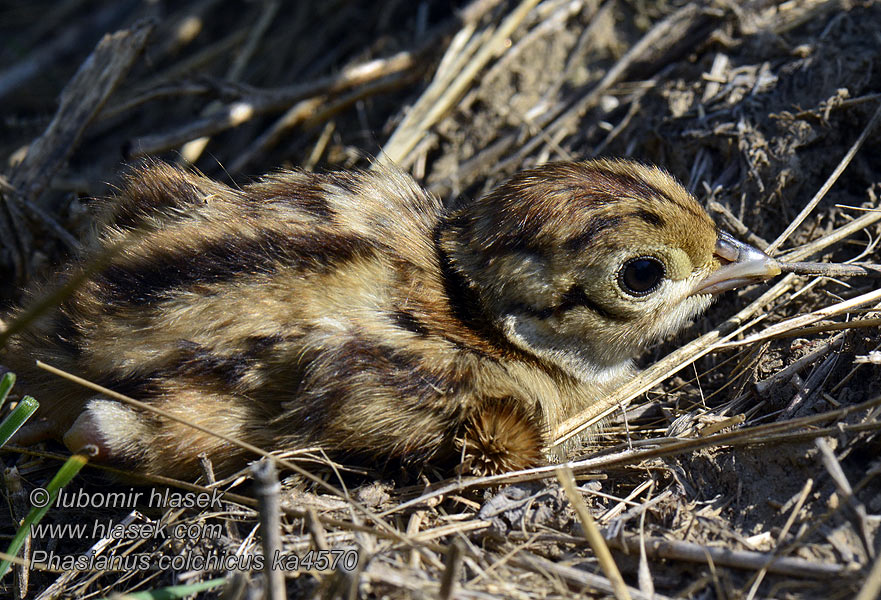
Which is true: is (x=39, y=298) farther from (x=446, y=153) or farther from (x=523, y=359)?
(x=446, y=153)

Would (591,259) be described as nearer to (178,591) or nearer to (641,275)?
(641,275)

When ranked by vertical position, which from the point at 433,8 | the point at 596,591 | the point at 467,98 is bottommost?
the point at 596,591

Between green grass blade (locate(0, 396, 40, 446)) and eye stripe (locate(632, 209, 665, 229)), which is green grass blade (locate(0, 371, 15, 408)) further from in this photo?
eye stripe (locate(632, 209, 665, 229))

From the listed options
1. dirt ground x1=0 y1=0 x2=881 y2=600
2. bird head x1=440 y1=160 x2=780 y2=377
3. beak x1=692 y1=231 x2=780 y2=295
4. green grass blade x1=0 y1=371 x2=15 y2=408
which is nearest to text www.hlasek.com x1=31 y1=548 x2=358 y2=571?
dirt ground x1=0 y1=0 x2=881 y2=600

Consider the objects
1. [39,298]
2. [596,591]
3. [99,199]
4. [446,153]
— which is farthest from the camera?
[446,153]

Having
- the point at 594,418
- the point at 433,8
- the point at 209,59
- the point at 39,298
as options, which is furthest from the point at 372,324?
the point at 209,59
